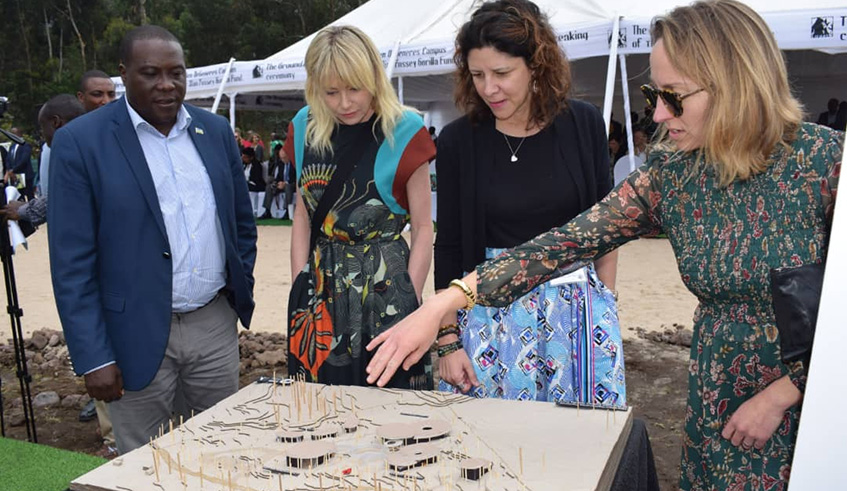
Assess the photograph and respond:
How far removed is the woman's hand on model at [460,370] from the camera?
2.15 metres

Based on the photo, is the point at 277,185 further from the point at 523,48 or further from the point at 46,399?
the point at 523,48

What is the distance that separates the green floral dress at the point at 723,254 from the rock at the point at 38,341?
5.10 meters

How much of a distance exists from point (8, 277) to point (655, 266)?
22.4 feet

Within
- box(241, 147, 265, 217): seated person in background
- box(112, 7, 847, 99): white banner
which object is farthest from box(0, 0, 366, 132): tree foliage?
box(112, 7, 847, 99): white banner

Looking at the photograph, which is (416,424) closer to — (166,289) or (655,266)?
(166,289)

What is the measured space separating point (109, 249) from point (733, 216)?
6.13ft

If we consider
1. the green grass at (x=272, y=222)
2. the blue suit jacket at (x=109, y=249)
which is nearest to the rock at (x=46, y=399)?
the blue suit jacket at (x=109, y=249)

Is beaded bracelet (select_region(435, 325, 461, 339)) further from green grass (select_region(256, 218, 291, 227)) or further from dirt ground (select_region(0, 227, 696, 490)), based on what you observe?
green grass (select_region(256, 218, 291, 227))

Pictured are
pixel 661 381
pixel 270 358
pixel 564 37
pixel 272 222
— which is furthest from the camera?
pixel 272 222

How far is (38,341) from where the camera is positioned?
576 centimetres

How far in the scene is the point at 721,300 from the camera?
5.27 feet

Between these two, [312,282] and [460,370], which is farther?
[312,282]

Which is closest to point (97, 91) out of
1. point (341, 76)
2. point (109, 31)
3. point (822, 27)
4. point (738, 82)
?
point (341, 76)

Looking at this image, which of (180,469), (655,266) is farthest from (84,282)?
(655,266)
